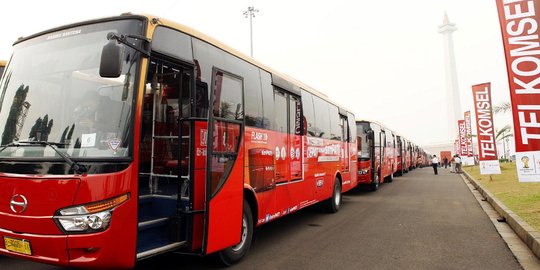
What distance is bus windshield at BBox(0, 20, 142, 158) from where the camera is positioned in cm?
389

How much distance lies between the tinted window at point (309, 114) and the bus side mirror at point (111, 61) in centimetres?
530

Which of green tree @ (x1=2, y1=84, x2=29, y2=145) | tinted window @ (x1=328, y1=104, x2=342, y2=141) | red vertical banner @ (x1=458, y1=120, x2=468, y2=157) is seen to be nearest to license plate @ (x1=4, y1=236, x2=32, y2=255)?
green tree @ (x1=2, y1=84, x2=29, y2=145)

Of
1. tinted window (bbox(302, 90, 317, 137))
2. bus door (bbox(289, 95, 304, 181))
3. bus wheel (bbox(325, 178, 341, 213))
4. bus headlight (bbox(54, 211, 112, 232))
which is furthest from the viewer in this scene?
bus wheel (bbox(325, 178, 341, 213))

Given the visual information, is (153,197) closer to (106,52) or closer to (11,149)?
(11,149)

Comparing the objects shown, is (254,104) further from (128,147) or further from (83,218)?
(83,218)

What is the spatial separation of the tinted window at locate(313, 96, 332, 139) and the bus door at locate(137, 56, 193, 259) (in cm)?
442

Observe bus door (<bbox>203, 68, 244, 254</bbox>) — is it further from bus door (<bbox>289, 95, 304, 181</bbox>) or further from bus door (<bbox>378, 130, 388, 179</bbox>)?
bus door (<bbox>378, 130, 388, 179</bbox>)

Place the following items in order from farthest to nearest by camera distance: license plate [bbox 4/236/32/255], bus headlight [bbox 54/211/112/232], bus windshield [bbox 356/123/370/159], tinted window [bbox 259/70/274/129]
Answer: bus windshield [bbox 356/123/370/159] < tinted window [bbox 259/70/274/129] < license plate [bbox 4/236/32/255] < bus headlight [bbox 54/211/112/232]

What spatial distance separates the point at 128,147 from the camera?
12.7ft

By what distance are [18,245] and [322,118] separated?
7369 mm

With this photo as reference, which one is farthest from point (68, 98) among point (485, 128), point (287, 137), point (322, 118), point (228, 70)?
point (485, 128)

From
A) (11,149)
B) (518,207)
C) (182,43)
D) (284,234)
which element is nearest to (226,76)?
(182,43)

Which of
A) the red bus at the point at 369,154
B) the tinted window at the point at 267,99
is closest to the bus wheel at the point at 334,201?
the tinted window at the point at 267,99

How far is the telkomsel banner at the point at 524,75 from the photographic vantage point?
8117 millimetres
